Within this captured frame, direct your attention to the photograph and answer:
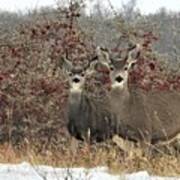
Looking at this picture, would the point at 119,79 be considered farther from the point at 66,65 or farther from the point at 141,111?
the point at 66,65

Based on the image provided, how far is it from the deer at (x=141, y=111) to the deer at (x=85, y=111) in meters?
0.17

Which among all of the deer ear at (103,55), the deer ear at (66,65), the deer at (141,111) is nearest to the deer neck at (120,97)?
the deer at (141,111)

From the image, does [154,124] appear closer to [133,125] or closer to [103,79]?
[133,125]

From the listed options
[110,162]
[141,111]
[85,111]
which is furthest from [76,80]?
[110,162]

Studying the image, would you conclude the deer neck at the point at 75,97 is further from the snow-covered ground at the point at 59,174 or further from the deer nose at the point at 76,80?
the snow-covered ground at the point at 59,174

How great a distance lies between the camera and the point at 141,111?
13125 millimetres

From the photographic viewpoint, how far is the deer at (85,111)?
13.0 metres

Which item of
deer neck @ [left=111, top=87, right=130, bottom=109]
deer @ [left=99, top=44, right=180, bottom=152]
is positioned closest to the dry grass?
deer @ [left=99, top=44, right=180, bottom=152]

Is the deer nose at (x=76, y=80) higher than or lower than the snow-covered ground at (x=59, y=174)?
lower

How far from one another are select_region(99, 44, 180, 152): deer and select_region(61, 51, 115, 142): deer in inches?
6.6

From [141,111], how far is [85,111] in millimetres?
962

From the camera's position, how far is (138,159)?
9.11 metres

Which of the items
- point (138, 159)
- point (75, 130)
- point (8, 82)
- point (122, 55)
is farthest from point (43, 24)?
point (138, 159)

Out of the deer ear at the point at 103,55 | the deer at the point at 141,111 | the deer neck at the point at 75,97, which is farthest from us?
the deer ear at the point at 103,55
